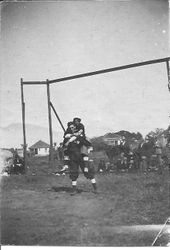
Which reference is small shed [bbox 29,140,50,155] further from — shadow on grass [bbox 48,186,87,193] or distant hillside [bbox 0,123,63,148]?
shadow on grass [bbox 48,186,87,193]

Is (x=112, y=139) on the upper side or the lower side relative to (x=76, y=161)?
upper

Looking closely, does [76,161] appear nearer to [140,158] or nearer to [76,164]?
[76,164]

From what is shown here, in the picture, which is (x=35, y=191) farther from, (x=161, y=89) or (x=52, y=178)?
(x=161, y=89)

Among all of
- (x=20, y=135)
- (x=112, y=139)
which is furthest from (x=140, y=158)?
(x=20, y=135)

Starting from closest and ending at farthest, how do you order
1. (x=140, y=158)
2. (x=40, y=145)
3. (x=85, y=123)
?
(x=140, y=158) < (x=85, y=123) < (x=40, y=145)

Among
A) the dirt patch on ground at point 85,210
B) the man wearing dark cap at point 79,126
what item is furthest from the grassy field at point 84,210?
the man wearing dark cap at point 79,126

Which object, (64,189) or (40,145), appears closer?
(64,189)

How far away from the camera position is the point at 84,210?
332 cm

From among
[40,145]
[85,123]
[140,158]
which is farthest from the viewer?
[40,145]

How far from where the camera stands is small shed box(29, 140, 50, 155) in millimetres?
3497

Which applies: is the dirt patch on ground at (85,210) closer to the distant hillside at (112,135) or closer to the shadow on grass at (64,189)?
the shadow on grass at (64,189)

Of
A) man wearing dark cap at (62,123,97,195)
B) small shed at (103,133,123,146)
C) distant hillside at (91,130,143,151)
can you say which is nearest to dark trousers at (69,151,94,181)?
man wearing dark cap at (62,123,97,195)

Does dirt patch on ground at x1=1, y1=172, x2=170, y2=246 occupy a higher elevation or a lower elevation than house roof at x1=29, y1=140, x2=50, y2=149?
lower

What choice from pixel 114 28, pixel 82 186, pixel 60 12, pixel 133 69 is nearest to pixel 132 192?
pixel 82 186
